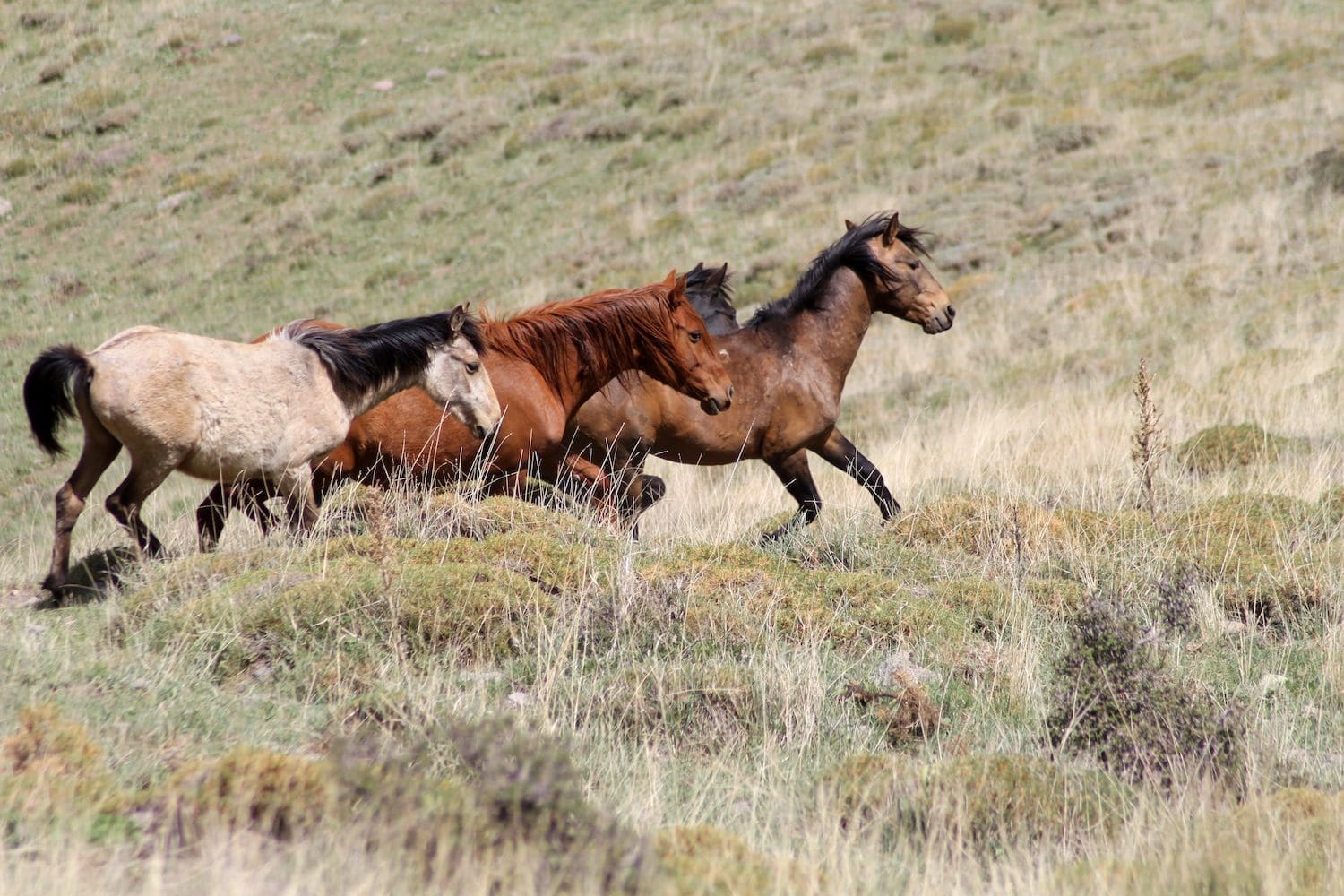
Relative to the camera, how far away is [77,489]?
613cm

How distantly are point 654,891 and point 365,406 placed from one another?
472 centimetres

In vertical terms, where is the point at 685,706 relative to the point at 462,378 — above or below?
below

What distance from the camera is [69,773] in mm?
3721

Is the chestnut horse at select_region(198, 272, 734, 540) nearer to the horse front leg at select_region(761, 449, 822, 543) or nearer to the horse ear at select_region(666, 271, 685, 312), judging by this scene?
the horse ear at select_region(666, 271, 685, 312)

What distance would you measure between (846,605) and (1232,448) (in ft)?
16.7

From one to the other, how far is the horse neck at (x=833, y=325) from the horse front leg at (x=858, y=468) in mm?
459

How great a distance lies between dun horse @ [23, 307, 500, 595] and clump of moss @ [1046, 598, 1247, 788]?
4.06 meters

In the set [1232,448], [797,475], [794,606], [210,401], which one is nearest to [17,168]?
[797,475]

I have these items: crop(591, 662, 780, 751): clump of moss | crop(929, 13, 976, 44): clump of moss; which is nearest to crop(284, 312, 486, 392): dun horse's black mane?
crop(591, 662, 780, 751): clump of moss

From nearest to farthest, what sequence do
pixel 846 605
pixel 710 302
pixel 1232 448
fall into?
pixel 846 605
pixel 710 302
pixel 1232 448

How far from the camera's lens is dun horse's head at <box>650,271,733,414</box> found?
8.30 m

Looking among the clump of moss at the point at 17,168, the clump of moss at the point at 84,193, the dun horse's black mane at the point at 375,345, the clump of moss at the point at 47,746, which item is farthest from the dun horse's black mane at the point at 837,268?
the clump of moss at the point at 17,168

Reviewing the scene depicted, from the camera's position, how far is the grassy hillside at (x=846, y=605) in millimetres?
3555

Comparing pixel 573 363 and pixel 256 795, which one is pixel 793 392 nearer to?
pixel 573 363
